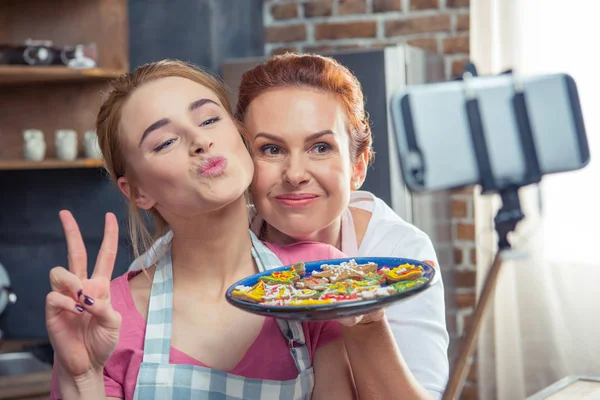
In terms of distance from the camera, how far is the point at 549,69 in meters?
2.58

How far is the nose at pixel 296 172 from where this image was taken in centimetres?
129

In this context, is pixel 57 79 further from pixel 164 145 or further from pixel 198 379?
pixel 198 379

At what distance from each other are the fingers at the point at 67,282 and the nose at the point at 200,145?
0.82 ft

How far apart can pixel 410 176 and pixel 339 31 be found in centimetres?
226

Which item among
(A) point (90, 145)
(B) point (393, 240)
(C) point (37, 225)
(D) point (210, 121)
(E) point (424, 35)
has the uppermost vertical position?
(E) point (424, 35)

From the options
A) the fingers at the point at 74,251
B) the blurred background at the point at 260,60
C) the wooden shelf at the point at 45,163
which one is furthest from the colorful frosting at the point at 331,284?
the wooden shelf at the point at 45,163

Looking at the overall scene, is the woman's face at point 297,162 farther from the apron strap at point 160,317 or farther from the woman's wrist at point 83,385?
the woman's wrist at point 83,385

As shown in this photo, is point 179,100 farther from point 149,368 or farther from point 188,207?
point 149,368

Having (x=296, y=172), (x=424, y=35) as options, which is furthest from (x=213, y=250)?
(x=424, y=35)

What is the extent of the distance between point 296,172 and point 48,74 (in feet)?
4.97

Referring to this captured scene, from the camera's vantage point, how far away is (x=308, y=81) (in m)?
1.38

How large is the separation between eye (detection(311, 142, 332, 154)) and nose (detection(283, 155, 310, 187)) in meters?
0.04

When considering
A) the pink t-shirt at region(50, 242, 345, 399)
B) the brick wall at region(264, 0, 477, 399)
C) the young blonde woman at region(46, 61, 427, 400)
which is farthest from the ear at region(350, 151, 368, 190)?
the brick wall at region(264, 0, 477, 399)

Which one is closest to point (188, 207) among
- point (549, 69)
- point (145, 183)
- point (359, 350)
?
point (145, 183)
